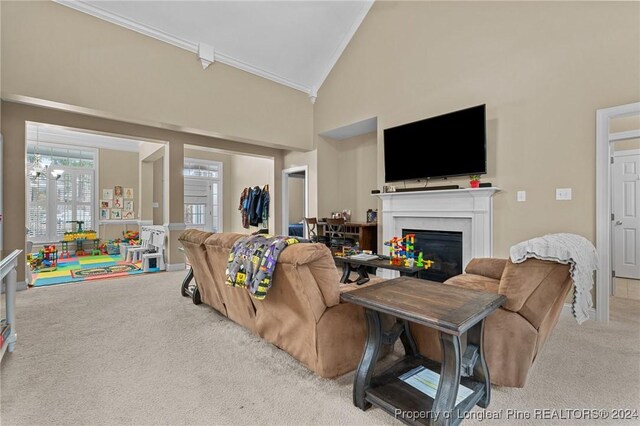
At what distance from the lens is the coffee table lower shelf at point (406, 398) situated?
1.42m

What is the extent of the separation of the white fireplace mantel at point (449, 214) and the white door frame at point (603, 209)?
0.88 meters

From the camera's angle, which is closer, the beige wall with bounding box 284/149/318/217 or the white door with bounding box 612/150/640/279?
the white door with bounding box 612/150/640/279

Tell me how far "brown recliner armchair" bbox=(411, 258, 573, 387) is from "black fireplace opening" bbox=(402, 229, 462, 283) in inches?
84.1

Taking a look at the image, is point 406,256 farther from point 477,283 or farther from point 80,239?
point 80,239

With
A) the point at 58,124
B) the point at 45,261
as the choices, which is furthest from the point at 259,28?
the point at 45,261

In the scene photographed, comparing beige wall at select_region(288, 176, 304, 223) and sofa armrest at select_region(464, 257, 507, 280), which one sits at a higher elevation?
beige wall at select_region(288, 176, 304, 223)

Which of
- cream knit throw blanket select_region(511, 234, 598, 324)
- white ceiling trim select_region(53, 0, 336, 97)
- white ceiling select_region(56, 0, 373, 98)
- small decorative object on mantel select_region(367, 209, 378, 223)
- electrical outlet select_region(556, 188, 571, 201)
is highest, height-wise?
white ceiling select_region(56, 0, 373, 98)

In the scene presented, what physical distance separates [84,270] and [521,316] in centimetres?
657

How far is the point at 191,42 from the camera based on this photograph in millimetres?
4434

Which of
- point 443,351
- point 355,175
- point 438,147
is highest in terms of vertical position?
point 438,147

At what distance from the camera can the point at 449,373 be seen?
1.34 m

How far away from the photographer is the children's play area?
200 inches

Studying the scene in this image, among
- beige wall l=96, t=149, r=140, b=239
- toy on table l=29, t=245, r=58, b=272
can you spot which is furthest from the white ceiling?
beige wall l=96, t=149, r=140, b=239

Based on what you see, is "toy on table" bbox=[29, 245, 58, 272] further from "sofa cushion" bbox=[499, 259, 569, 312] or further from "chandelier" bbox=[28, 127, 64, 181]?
"sofa cushion" bbox=[499, 259, 569, 312]
